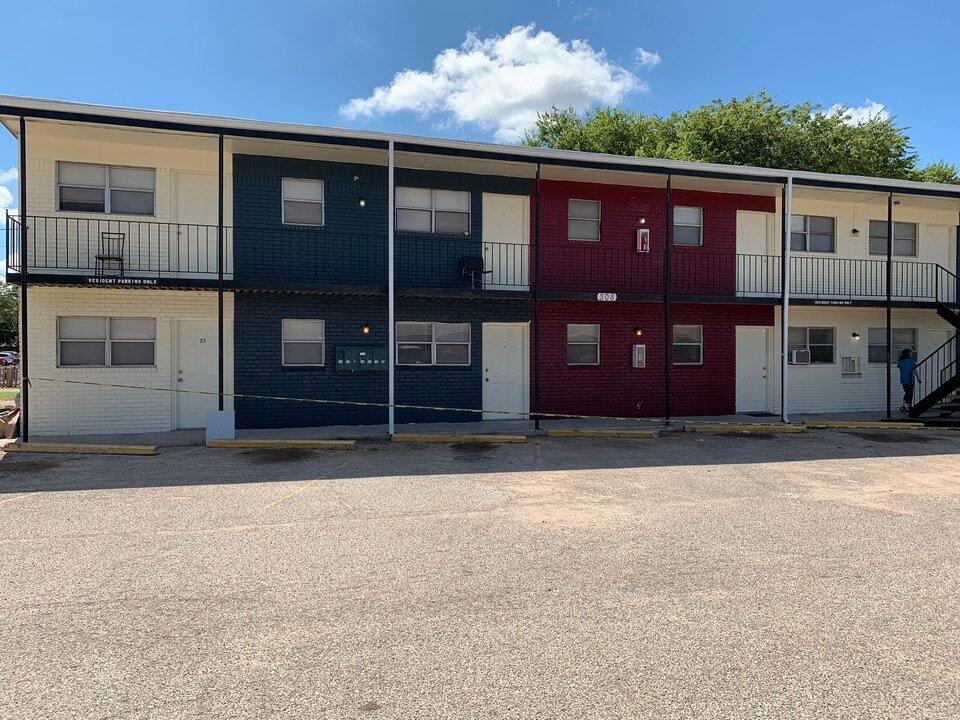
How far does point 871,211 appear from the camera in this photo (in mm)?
16641

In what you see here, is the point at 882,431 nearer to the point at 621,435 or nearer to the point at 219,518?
the point at 621,435

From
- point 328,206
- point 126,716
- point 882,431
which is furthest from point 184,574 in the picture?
point 882,431

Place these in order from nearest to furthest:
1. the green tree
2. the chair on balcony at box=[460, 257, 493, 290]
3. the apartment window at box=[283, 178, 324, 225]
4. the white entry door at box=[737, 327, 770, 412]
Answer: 1. the apartment window at box=[283, 178, 324, 225]
2. the chair on balcony at box=[460, 257, 493, 290]
3. the white entry door at box=[737, 327, 770, 412]
4. the green tree

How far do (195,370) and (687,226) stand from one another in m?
12.2

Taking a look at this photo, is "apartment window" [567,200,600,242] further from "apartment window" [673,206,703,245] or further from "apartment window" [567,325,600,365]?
"apartment window" [567,325,600,365]

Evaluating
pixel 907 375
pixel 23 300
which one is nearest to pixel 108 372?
pixel 23 300

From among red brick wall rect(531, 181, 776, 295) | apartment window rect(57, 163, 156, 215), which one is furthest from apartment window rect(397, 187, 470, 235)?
apartment window rect(57, 163, 156, 215)

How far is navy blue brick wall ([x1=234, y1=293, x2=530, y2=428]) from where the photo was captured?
512 inches

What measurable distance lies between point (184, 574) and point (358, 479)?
3.65m

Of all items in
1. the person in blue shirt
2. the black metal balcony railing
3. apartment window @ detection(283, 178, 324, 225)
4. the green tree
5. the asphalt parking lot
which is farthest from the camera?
the green tree

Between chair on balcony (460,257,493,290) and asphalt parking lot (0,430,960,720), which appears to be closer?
asphalt parking lot (0,430,960,720)

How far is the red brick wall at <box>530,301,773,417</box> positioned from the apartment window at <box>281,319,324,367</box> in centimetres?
499

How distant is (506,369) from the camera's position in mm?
14641

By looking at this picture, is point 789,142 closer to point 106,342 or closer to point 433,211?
point 433,211
